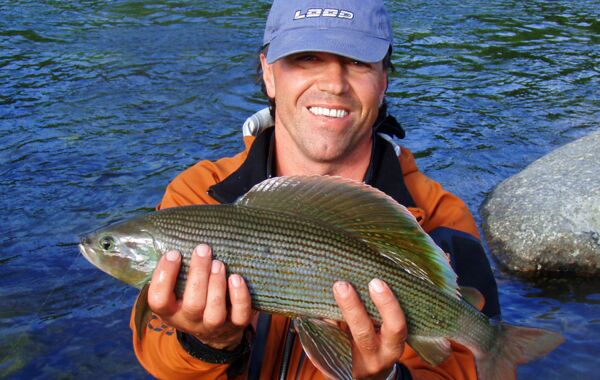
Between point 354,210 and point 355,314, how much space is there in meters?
0.44

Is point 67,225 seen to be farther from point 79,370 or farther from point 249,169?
point 249,169

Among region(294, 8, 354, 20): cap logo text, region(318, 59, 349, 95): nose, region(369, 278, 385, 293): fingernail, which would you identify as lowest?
region(369, 278, 385, 293): fingernail

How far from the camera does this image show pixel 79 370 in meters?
5.65

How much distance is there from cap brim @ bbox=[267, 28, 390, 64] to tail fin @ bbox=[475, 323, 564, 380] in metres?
1.50

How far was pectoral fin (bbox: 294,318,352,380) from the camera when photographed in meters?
2.95

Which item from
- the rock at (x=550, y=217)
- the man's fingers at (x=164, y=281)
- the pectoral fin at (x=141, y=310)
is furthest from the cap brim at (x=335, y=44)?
the rock at (x=550, y=217)

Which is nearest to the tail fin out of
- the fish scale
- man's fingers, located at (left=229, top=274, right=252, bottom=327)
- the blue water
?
the fish scale

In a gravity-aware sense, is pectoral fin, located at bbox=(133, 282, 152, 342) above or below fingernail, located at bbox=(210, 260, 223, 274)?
below

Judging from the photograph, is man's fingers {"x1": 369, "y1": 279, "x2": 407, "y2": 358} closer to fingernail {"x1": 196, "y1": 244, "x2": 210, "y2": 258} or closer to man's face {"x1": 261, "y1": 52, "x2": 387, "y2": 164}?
fingernail {"x1": 196, "y1": 244, "x2": 210, "y2": 258}

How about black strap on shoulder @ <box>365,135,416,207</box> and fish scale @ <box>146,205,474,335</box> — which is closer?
fish scale @ <box>146,205,474,335</box>

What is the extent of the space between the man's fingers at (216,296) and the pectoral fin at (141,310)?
26cm

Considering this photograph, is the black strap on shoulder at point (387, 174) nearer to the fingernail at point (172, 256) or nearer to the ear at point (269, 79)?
the ear at point (269, 79)

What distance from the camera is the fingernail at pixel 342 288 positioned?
9.43 ft

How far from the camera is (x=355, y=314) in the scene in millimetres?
2898
